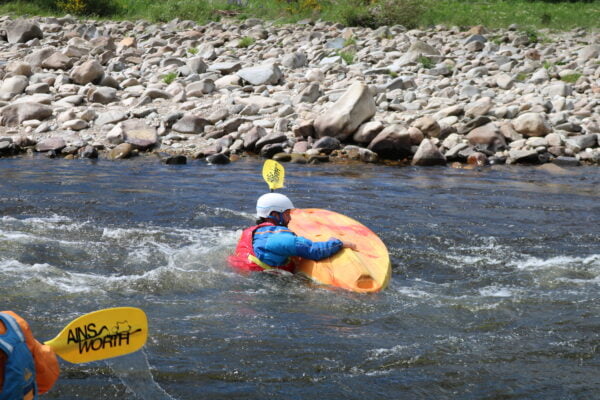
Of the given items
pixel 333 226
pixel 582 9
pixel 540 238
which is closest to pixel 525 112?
pixel 540 238

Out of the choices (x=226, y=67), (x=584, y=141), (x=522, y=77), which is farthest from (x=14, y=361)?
(x=522, y=77)

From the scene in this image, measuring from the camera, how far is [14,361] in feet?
7.39

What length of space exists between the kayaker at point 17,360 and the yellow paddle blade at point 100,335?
0.21 m

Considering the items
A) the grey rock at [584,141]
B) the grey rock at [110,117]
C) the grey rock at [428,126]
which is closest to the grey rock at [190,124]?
the grey rock at [110,117]

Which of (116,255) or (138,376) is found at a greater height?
(138,376)

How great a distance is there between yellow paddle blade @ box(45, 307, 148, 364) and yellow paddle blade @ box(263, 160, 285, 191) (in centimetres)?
434

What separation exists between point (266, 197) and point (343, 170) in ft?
14.9

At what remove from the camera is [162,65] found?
1536 centimetres

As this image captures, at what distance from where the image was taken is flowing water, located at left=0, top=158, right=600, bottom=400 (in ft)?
12.3

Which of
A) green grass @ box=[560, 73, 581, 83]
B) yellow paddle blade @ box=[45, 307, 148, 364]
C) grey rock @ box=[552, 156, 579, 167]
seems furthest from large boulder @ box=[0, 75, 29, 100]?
yellow paddle blade @ box=[45, 307, 148, 364]

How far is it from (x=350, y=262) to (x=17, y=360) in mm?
3424

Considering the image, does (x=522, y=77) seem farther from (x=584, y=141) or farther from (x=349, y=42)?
(x=349, y=42)

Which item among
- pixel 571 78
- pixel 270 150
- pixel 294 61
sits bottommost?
pixel 270 150

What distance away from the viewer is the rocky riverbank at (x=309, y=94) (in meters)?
11.0
